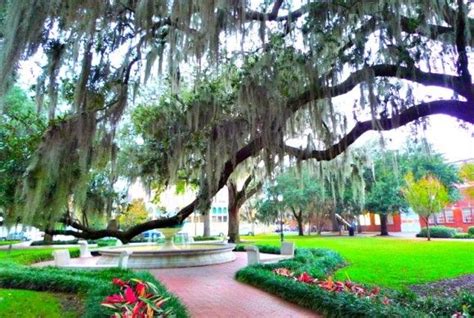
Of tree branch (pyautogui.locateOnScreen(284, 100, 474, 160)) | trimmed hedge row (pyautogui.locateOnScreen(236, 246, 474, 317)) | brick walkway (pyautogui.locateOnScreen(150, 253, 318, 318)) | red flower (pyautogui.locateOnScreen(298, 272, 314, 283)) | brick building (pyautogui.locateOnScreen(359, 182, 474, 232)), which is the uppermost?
tree branch (pyautogui.locateOnScreen(284, 100, 474, 160))

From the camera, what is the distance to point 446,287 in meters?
6.98

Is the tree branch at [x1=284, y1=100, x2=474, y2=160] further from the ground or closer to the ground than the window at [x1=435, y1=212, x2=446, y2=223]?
further from the ground

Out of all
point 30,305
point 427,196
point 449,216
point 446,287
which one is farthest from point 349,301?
point 449,216

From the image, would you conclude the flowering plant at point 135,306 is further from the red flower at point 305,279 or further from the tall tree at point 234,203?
the tall tree at point 234,203

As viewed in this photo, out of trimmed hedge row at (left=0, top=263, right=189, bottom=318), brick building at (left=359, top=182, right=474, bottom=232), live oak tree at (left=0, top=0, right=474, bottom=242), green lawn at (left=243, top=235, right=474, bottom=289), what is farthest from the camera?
brick building at (left=359, top=182, right=474, bottom=232)

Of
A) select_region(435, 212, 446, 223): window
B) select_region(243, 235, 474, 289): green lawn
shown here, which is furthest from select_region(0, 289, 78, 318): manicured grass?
select_region(435, 212, 446, 223): window

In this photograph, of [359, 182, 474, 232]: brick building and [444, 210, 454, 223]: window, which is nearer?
[359, 182, 474, 232]: brick building

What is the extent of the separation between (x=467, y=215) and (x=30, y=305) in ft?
112

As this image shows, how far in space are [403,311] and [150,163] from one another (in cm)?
485

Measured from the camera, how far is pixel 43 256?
1286cm

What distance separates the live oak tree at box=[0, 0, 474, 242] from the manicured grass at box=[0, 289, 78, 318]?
113cm

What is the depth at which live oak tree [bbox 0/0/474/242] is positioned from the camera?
13.8 ft

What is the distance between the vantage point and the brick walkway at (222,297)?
523 centimetres

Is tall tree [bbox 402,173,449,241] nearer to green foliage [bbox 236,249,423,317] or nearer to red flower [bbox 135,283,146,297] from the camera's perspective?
green foliage [bbox 236,249,423,317]
